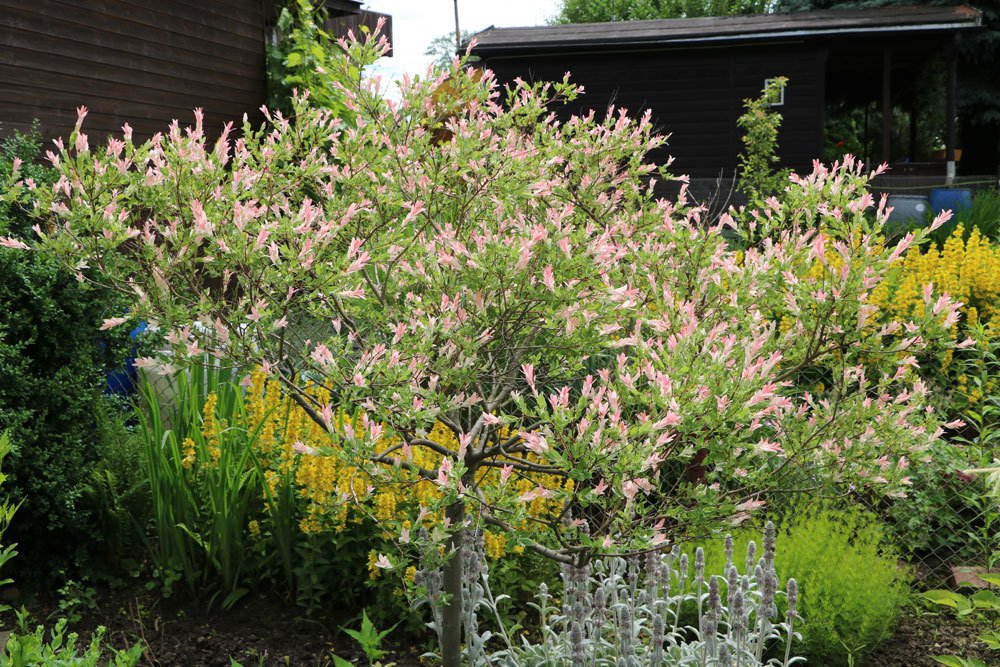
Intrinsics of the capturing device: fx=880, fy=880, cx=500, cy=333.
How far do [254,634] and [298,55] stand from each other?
9367mm

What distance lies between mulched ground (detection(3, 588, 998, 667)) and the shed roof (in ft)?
43.6

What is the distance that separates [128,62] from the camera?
31.5 feet

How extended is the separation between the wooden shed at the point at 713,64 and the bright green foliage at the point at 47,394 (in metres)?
13.9

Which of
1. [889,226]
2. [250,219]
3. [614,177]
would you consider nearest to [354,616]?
[250,219]

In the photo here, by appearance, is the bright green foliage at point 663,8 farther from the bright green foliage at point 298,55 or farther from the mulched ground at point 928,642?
the mulched ground at point 928,642

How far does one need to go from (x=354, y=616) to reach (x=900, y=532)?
2.85 m

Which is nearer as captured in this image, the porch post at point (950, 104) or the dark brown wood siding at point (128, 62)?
the dark brown wood siding at point (128, 62)

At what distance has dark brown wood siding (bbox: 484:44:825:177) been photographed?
1705 centimetres

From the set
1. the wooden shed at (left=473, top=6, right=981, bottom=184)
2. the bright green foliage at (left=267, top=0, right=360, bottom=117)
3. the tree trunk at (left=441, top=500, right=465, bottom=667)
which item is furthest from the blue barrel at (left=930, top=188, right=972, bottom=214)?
the tree trunk at (left=441, top=500, right=465, bottom=667)

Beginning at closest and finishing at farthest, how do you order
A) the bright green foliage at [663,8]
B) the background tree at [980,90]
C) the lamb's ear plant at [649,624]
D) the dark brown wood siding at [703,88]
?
the lamb's ear plant at [649,624] → the dark brown wood siding at [703,88] → the background tree at [980,90] → the bright green foliage at [663,8]

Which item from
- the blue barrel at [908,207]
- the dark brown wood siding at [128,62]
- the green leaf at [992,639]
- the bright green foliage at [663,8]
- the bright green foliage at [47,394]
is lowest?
the green leaf at [992,639]

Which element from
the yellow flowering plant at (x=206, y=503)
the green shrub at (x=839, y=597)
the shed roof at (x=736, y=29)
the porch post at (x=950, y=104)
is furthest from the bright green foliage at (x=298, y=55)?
the porch post at (x=950, y=104)

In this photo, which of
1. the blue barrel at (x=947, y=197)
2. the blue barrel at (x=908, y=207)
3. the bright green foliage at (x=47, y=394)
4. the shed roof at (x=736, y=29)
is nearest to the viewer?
the bright green foliage at (x=47, y=394)

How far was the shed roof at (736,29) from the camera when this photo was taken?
1603 centimetres
